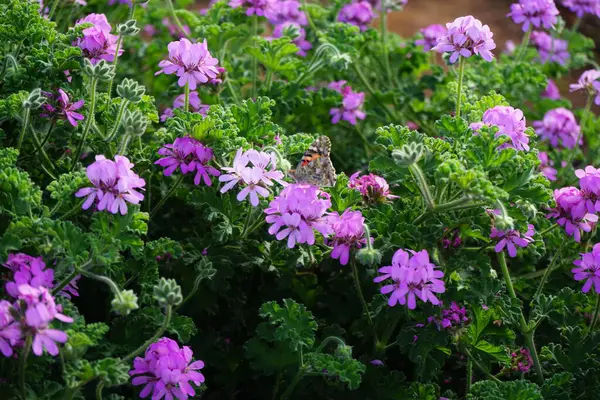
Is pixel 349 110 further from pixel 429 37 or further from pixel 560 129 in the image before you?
pixel 560 129

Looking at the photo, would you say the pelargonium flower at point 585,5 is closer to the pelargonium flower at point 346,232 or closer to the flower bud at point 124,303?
the pelargonium flower at point 346,232

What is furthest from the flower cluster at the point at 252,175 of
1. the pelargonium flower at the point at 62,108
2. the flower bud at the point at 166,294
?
the pelargonium flower at the point at 62,108

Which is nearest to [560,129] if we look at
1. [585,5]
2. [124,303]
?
[585,5]

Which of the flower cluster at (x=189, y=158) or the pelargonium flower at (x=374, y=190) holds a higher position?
the flower cluster at (x=189, y=158)

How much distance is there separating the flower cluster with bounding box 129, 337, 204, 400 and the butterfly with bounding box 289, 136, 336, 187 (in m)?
0.70

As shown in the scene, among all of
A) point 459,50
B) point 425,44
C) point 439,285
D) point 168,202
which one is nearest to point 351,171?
point 425,44

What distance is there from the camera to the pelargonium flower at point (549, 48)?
180 inches

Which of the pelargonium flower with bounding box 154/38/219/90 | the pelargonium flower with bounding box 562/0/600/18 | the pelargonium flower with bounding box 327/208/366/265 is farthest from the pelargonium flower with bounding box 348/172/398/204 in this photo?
the pelargonium flower with bounding box 562/0/600/18

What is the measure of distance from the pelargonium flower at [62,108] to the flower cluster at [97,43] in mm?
204

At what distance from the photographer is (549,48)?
4.58m

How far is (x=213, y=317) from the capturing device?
3.26m

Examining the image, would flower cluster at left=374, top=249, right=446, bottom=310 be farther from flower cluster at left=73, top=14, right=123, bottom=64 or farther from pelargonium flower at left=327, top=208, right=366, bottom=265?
flower cluster at left=73, top=14, right=123, bottom=64

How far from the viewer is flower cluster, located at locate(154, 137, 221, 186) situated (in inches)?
103

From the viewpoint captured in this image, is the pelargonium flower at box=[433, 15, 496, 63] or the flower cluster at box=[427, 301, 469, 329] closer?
the flower cluster at box=[427, 301, 469, 329]
